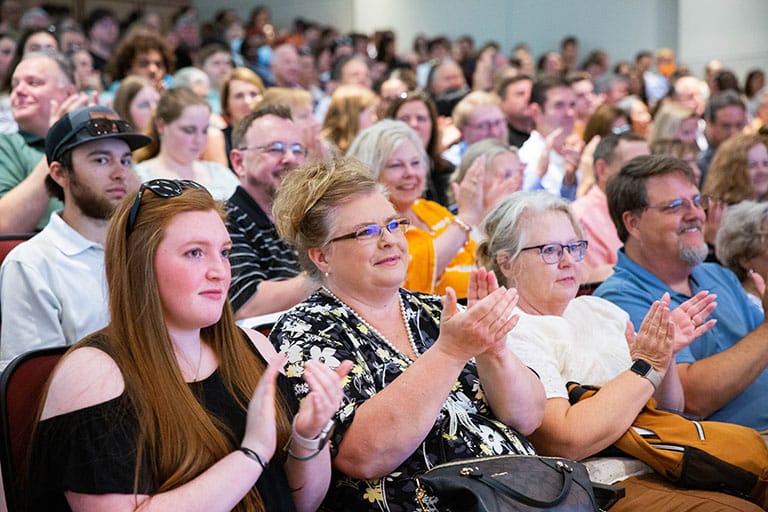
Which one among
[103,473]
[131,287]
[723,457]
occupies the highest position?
[131,287]

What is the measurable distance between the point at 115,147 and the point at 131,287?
3.97 ft

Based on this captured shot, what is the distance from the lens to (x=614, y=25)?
1156cm

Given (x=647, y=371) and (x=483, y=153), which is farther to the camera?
(x=483, y=153)

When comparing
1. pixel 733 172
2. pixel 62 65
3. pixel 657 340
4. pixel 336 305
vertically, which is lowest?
pixel 733 172

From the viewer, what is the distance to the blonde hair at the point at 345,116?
5.17 meters

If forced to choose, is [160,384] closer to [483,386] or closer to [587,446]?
[483,386]

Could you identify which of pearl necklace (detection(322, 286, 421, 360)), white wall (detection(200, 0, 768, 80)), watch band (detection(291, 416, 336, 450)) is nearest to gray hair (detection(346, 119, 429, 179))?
pearl necklace (detection(322, 286, 421, 360))

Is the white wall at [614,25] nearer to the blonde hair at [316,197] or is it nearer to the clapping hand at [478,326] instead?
the blonde hair at [316,197]

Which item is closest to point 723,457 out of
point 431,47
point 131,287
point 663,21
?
point 131,287

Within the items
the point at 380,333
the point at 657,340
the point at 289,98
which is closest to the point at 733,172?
the point at 289,98

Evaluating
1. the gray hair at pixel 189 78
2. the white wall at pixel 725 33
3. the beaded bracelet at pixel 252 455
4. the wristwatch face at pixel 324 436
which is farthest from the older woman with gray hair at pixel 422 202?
the white wall at pixel 725 33

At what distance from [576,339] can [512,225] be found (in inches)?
14.1

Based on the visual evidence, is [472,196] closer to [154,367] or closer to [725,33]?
[154,367]

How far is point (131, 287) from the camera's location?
1.72 meters
